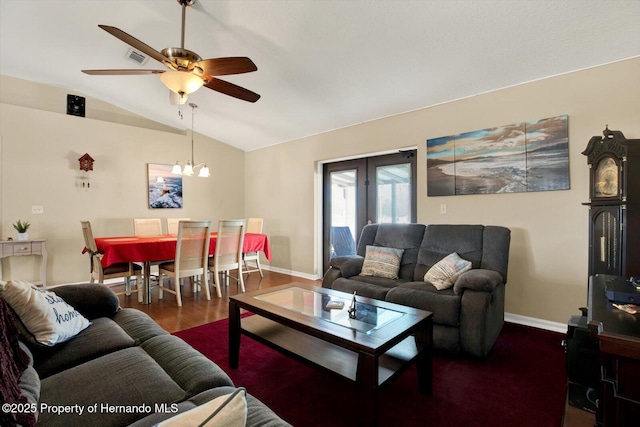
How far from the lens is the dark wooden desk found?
907 millimetres

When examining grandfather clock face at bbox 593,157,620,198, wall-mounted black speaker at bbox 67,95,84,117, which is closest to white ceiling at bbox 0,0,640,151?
wall-mounted black speaker at bbox 67,95,84,117

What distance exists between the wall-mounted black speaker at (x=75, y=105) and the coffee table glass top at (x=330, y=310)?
456cm

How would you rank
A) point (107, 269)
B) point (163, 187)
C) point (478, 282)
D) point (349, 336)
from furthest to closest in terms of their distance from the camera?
point (163, 187), point (107, 269), point (478, 282), point (349, 336)

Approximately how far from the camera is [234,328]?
2.16 m

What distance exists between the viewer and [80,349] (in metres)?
1.40

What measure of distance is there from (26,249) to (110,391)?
4.35 m

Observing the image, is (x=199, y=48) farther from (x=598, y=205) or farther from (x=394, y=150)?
(x=598, y=205)

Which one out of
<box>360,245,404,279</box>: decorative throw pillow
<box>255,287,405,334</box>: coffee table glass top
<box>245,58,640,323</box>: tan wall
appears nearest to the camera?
<box>255,287,405,334</box>: coffee table glass top

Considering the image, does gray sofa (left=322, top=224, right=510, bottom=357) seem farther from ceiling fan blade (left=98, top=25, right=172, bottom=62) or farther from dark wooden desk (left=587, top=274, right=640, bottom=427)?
ceiling fan blade (left=98, top=25, right=172, bottom=62)

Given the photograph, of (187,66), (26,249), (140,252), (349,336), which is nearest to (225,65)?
(187,66)

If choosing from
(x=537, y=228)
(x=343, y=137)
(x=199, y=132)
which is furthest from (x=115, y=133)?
(x=537, y=228)

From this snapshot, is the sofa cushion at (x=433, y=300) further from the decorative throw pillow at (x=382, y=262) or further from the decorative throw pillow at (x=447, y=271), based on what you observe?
the decorative throw pillow at (x=382, y=262)

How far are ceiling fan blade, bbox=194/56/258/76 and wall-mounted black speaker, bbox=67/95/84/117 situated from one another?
3.59 meters

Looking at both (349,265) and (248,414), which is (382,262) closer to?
(349,265)
